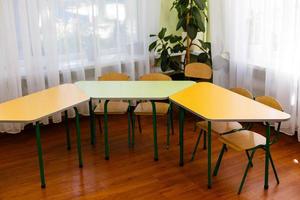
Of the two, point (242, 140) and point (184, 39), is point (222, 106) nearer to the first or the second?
point (242, 140)

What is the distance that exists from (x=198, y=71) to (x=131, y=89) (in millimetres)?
975

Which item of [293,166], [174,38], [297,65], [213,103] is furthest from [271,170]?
[174,38]

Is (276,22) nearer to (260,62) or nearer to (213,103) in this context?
(260,62)

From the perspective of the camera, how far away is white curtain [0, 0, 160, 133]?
15.1 feet

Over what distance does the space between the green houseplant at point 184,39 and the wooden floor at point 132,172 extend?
3.52 feet

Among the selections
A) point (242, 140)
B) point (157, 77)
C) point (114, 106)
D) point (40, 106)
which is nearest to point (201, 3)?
point (157, 77)

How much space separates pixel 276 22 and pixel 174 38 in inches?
54.4

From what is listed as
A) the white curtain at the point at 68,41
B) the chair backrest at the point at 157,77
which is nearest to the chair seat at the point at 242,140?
the chair backrest at the point at 157,77

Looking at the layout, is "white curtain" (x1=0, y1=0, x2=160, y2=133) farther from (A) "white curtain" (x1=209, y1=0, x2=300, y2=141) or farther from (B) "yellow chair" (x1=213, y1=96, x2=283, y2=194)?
(B) "yellow chair" (x1=213, y1=96, x2=283, y2=194)

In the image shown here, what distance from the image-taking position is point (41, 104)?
378 centimetres

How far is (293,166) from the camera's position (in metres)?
3.96

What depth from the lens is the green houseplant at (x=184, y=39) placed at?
203 inches

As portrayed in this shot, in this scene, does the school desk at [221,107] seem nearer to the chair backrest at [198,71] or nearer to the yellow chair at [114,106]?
the chair backrest at [198,71]

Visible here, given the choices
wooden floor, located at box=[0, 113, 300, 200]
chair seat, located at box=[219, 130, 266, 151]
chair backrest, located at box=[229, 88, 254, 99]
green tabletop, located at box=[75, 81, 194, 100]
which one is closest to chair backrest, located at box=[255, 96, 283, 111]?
chair backrest, located at box=[229, 88, 254, 99]
